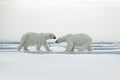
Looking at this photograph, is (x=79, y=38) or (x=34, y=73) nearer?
(x=34, y=73)

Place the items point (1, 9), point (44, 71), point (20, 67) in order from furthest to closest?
point (1, 9) → point (20, 67) → point (44, 71)

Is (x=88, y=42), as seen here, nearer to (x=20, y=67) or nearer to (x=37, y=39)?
(x=37, y=39)

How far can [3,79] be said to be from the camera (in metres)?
1.25

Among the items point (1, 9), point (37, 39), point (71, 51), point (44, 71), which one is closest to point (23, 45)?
point (37, 39)

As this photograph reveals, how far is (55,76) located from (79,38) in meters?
1.36

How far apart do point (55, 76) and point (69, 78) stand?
76mm

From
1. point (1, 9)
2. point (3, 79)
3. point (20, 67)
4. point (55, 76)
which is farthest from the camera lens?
point (1, 9)

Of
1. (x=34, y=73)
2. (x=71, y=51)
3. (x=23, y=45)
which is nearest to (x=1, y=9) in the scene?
(x=23, y=45)

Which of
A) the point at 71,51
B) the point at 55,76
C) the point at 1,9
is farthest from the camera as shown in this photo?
the point at 1,9

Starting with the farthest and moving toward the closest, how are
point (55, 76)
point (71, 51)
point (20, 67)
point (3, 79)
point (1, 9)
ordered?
1. point (1, 9)
2. point (71, 51)
3. point (20, 67)
4. point (55, 76)
5. point (3, 79)

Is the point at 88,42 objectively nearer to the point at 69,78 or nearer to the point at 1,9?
the point at 69,78

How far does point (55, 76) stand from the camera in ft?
4.45

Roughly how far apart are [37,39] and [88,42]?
0.47 metres

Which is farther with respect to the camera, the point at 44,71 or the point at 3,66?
the point at 3,66
